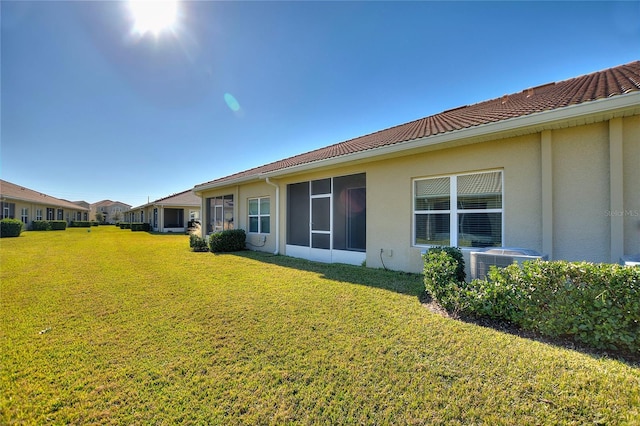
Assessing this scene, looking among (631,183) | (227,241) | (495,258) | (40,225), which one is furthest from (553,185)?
(40,225)

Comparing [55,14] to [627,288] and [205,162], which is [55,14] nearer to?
[205,162]

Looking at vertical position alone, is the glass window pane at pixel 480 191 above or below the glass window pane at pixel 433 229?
above

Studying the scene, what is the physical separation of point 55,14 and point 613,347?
13490 mm

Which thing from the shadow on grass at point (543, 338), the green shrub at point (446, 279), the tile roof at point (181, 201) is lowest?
the shadow on grass at point (543, 338)

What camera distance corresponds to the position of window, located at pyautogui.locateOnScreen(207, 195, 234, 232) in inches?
553

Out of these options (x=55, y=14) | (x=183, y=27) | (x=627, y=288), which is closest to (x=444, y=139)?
(x=627, y=288)

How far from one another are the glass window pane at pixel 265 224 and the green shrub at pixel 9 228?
21347 millimetres

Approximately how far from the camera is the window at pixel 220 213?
46.1 feet

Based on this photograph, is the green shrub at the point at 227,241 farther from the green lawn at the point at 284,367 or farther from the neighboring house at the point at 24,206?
the neighboring house at the point at 24,206

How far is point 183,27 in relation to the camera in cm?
776

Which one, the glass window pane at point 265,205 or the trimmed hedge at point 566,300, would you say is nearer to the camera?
the trimmed hedge at point 566,300

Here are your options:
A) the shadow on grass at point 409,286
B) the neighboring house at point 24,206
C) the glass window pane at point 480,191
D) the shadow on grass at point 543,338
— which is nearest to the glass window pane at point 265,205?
the shadow on grass at point 409,286

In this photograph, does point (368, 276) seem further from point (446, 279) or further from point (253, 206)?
point (253, 206)

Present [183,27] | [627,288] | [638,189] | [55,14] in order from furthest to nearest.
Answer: [183,27], [55,14], [638,189], [627,288]
